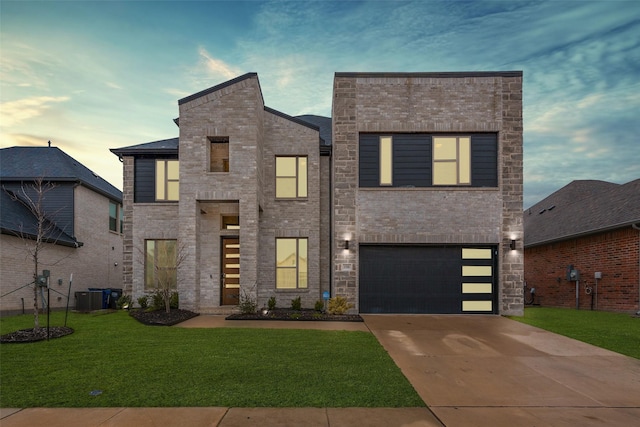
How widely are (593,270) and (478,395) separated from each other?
587 inches

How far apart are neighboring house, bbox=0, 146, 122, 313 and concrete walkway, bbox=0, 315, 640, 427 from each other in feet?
36.2

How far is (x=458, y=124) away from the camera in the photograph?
41.0 ft

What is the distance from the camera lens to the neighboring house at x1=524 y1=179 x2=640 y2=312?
45.9ft

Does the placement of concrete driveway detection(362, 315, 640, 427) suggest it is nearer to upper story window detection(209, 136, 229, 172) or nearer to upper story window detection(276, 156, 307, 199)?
upper story window detection(276, 156, 307, 199)

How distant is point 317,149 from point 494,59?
38.6 ft

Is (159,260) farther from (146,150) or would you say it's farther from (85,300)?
(146,150)

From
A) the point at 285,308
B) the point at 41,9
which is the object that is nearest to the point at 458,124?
the point at 285,308

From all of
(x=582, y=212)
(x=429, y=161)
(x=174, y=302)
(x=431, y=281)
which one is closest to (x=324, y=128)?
(x=429, y=161)

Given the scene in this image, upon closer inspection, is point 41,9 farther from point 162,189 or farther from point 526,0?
point 526,0

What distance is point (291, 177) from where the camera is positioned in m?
13.9

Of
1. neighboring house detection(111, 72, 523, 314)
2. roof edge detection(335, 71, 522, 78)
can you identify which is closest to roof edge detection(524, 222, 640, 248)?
neighboring house detection(111, 72, 523, 314)

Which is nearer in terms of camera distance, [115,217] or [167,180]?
[167,180]

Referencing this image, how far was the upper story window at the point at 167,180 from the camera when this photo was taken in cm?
1424

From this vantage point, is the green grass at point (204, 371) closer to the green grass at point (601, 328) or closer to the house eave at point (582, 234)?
the green grass at point (601, 328)
